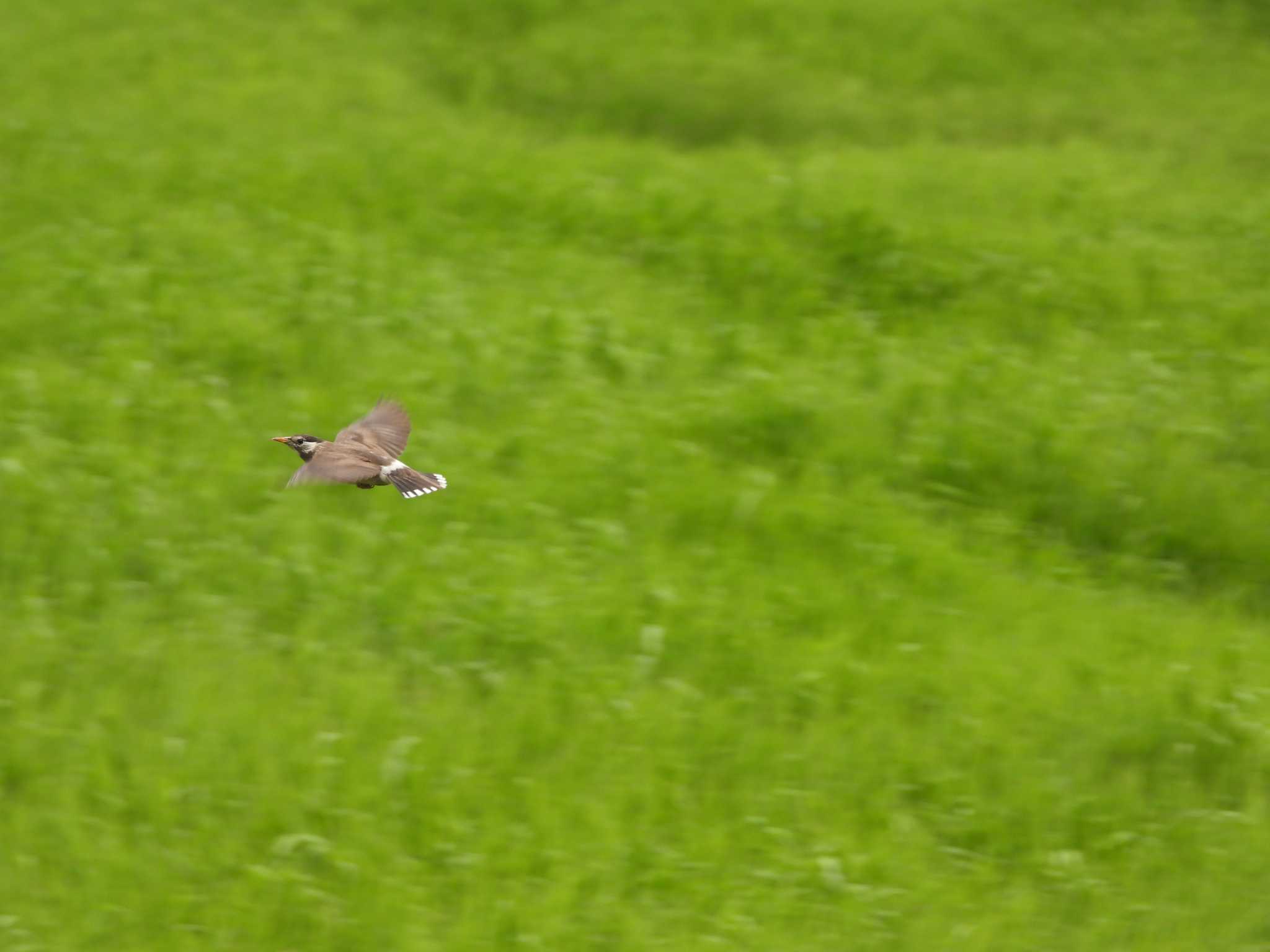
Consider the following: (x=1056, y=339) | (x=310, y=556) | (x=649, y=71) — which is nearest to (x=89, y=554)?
(x=310, y=556)

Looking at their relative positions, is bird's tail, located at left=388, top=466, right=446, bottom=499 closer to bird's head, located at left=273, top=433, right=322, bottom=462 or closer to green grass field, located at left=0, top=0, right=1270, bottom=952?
bird's head, located at left=273, top=433, right=322, bottom=462

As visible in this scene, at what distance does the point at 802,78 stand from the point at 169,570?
25.7ft

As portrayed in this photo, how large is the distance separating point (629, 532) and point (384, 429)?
206 cm

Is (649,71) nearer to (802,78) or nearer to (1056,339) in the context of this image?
(802,78)

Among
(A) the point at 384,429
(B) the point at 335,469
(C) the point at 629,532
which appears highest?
(B) the point at 335,469

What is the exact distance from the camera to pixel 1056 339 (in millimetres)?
8211

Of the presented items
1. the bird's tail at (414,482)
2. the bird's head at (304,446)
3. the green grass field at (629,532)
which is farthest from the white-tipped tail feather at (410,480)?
the green grass field at (629,532)

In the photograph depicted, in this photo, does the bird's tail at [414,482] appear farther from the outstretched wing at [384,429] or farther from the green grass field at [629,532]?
the green grass field at [629,532]

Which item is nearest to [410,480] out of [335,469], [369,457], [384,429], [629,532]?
[369,457]

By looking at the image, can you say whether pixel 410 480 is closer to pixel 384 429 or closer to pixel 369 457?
pixel 369 457

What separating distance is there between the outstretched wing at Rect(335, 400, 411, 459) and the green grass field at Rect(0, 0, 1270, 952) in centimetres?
126

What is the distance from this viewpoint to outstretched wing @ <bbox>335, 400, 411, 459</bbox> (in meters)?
4.42

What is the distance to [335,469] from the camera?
12.5 feet

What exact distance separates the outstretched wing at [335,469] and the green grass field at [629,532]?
1.51 m
